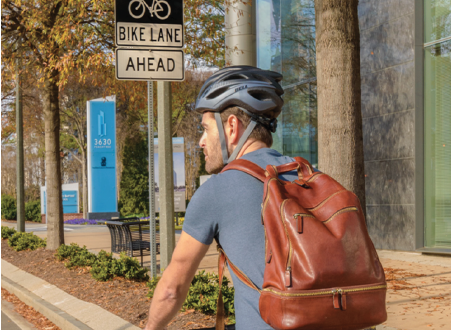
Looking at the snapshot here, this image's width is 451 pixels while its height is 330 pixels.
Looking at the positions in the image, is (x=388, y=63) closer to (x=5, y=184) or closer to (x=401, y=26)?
(x=401, y=26)

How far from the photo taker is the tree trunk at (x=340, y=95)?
564 cm

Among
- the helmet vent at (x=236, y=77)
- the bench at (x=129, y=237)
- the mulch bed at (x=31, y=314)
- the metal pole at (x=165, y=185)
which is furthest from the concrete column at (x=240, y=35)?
the helmet vent at (x=236, y=77)

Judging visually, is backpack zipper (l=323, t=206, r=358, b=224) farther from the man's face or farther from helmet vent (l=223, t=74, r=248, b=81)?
helmet vent (l=223, t=74, r=248, b=81)

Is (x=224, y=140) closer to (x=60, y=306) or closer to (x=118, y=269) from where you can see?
(x=60, y=306)

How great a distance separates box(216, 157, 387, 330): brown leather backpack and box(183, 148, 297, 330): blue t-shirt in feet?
0.33

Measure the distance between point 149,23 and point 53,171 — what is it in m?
8.52

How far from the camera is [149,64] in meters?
6.23

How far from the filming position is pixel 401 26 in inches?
557

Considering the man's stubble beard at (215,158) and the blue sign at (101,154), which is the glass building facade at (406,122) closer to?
the man's stubble beard at (215,158)

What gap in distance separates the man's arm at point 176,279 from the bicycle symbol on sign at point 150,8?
15.4 feet

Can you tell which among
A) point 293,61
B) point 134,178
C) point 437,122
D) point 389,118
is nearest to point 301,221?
point 437,122

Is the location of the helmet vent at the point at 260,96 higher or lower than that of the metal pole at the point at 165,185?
higher

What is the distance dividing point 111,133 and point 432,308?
28515mm

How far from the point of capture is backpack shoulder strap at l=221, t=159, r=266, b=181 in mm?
1852
